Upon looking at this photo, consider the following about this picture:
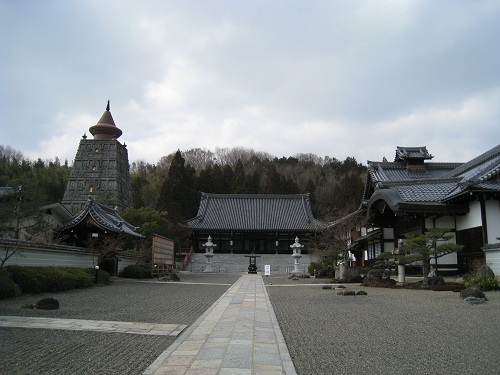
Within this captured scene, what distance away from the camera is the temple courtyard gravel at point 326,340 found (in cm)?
467

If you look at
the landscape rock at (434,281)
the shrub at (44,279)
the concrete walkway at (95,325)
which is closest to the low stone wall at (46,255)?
the shrub at (44,279)

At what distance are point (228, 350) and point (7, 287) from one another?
337 inches

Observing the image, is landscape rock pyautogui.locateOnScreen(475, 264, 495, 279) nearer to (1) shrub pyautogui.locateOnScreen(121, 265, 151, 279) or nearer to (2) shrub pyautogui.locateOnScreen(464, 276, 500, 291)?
(2) shrub pyautogui.locateOnScreen(464, 276, 500, 291)

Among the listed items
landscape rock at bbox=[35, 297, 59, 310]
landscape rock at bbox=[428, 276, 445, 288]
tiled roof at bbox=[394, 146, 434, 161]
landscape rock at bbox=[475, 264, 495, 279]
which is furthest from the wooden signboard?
tiled roof at bbox=[394, 146, 434, 161]

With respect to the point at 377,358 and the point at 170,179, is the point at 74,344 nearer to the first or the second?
the point at 377,358

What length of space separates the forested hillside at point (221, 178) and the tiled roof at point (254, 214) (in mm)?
2663

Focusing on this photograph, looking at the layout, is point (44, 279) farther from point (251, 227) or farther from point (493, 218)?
point (251, 227)

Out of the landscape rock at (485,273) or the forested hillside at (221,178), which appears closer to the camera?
the landscape rock at (485,273)

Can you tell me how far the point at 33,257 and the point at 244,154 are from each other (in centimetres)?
7457

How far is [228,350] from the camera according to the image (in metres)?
5.28

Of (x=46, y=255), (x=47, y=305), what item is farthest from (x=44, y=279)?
(x=47, y=305)

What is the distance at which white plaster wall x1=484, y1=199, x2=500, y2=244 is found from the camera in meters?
15.5

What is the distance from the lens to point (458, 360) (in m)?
4.87

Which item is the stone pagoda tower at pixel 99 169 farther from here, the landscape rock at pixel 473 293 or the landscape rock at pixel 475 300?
the landscape rock at pixel 475 300
